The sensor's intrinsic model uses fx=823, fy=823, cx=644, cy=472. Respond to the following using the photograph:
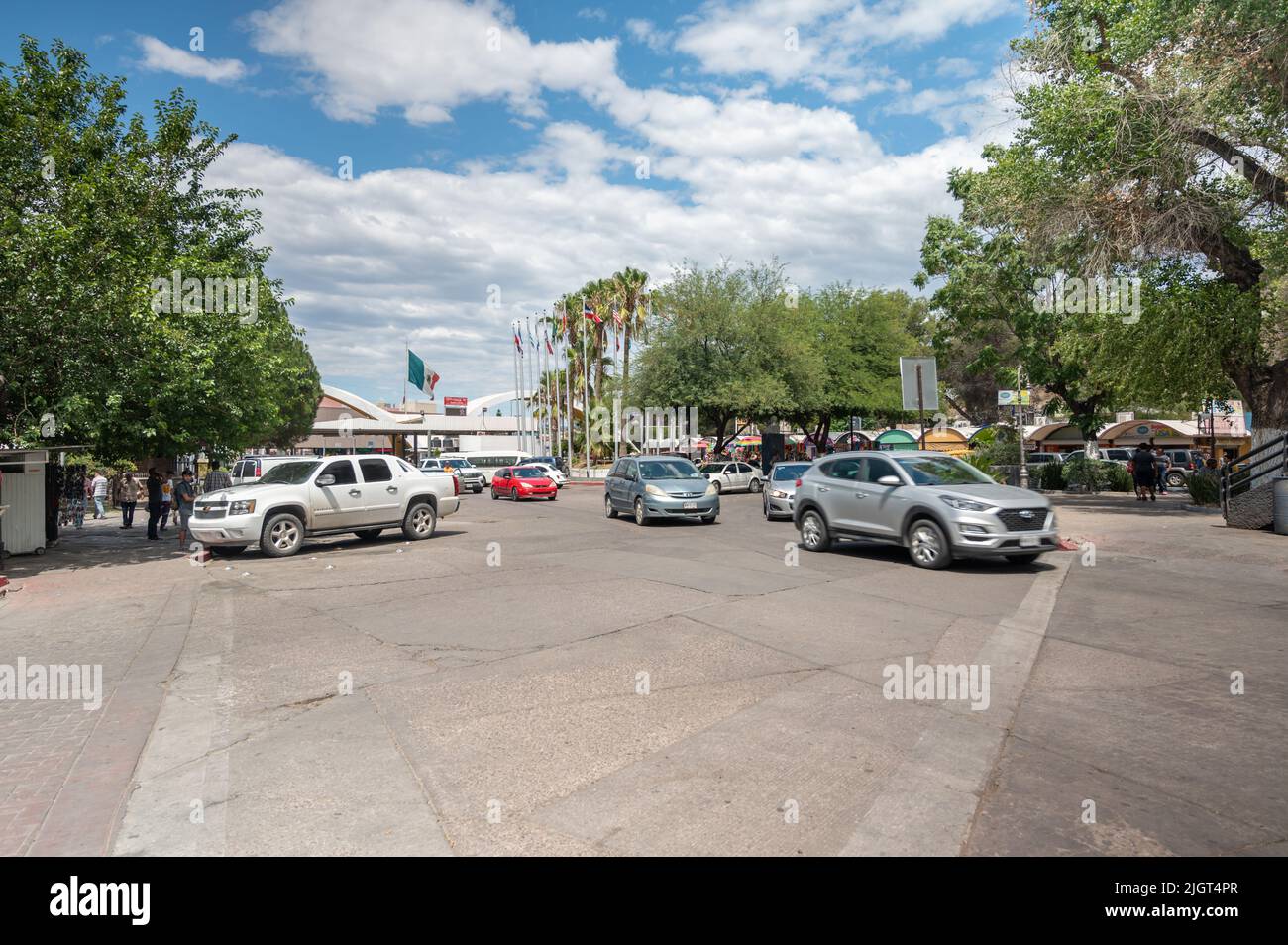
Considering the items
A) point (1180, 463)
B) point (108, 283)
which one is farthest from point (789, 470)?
point (1180, 463)

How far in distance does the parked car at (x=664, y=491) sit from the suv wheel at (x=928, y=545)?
7230 millimetres

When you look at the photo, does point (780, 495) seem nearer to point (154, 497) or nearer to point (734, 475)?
point (734, 475)

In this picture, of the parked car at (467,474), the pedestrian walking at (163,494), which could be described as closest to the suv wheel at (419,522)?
the pedestrian walking at (163,494)

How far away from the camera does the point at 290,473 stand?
1577cm

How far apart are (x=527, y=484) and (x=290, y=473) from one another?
16417 millimetres

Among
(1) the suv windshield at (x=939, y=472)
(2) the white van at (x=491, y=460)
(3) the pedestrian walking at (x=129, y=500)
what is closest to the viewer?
(1) the suv windshield at (x=939, y=472)

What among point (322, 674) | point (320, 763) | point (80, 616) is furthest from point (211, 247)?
point (320, 763)

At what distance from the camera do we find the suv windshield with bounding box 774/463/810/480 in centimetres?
2191

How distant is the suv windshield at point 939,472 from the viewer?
41.0 feet

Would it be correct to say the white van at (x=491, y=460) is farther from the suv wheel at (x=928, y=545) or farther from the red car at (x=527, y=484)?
the suv wheel at (x=928, y=545)

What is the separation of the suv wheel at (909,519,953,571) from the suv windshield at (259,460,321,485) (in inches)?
431

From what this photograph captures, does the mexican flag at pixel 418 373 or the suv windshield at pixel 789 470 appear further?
the mexican flag at pixel 418 373
